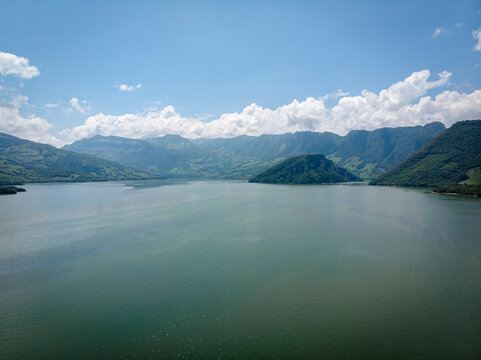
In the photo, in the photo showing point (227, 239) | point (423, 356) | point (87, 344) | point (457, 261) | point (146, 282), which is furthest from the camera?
point (227, 239)

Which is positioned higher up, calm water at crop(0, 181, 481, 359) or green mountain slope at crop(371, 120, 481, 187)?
green mountain slope at crop(371, 120, 481, 187)

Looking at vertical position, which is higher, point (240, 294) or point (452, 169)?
point (452, 169)

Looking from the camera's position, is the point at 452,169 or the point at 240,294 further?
the point at 452,169

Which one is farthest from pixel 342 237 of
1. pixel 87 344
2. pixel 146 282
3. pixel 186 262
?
pixel 87 344

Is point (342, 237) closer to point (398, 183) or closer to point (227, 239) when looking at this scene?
point (227, 239)

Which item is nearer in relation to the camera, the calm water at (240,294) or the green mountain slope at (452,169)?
the calm water at (240,294)

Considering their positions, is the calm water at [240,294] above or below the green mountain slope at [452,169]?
below

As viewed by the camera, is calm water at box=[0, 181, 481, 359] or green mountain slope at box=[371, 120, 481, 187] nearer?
calm water at box=[0, 181, 481, 359]

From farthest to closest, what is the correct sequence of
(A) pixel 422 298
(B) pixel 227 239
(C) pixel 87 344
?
(B) pixel 227 239 < (A) pixel 422 298 < (C) pixel 87 344
